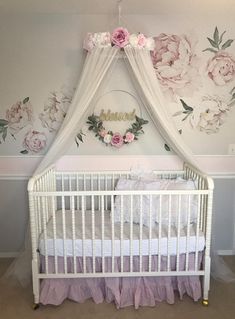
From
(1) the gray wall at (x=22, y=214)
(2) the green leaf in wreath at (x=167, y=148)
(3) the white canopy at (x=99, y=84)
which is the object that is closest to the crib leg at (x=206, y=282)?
(1) the gray wall at (x=22, y=214)

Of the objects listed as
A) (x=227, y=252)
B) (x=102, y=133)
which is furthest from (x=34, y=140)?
(x=227, y=252)

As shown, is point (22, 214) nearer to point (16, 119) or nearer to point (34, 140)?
point (34, 140)

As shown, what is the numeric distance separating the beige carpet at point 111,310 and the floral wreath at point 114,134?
55.2 inches

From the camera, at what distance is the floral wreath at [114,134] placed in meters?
2.88

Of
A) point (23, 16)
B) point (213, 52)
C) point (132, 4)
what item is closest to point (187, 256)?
point (213, 52)

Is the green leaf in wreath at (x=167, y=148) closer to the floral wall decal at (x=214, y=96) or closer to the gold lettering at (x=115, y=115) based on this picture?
the floral wall decal at (x=214, y=96)

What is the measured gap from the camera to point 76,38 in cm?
279

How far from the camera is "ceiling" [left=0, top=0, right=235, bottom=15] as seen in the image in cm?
248

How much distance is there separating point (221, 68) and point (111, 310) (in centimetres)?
229

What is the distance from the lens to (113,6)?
8.36 feet

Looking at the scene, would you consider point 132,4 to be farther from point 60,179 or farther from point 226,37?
point 60,179

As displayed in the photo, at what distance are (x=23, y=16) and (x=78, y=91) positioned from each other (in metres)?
0.92

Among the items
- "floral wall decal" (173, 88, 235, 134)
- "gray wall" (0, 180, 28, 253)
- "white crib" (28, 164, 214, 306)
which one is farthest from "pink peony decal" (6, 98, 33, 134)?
"floral wall decal" (173, 88, 235, 134)

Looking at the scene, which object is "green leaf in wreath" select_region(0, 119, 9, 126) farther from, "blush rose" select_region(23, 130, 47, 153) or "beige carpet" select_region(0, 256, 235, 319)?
"beige carpet" select_region(0, 256, 235, 319)
